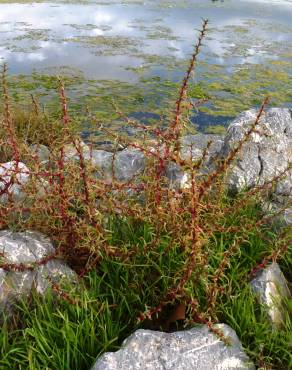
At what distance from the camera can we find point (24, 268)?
2.73 meters

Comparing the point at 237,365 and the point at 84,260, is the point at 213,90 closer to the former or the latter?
the point at 84,260

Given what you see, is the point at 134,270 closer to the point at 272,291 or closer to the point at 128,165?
the point at 272,291

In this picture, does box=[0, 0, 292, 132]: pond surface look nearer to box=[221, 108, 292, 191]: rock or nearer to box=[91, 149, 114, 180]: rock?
box=[91, 149, 114, 180]: rock

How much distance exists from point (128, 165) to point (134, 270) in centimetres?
158

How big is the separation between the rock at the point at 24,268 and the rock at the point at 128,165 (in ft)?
4.40

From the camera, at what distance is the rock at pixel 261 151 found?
154 inches

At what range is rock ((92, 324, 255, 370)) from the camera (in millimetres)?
2281

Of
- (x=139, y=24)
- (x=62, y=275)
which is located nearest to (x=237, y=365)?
(x=62, y=275)

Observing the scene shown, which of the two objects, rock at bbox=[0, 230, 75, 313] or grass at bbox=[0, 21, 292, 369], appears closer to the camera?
grass at bbox=[0, 21, 292, 369]

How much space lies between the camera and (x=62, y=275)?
2.84 m

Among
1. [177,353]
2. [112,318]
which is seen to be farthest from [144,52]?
[177,353]

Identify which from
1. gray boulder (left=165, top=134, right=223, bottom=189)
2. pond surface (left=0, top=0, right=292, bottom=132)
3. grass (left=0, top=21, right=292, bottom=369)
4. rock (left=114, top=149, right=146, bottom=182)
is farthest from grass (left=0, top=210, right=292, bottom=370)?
pond surface (left=0, top=0, right=292, bottom=132)

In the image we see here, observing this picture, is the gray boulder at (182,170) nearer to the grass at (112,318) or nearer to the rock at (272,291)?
the grass at (112,318)

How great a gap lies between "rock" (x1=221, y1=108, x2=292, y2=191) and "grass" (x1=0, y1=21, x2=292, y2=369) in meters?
0.68
